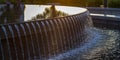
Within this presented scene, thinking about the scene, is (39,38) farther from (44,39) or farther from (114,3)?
(114,3)

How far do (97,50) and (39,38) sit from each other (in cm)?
277

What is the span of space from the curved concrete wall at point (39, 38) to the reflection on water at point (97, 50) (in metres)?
0.39

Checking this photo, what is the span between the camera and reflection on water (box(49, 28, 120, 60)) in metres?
11.9

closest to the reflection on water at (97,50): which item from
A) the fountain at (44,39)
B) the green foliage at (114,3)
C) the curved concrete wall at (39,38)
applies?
the fountain at (44,39)

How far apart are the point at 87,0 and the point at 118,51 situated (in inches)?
610

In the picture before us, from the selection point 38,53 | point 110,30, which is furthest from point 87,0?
point 38,53

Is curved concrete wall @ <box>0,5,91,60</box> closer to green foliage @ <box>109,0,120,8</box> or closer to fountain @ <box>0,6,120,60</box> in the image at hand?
fountain @ <box>0,6,120,60</box>

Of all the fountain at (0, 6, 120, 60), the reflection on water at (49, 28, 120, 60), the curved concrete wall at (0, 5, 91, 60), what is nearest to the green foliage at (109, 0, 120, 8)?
the reflection on water at (49, 28, 120, 60)

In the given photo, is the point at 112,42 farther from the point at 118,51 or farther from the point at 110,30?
the point at 110,30

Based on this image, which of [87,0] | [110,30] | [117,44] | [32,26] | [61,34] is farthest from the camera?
[87,0]

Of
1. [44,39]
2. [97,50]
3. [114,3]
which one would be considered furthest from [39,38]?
[114,3]

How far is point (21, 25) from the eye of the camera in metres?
10.7

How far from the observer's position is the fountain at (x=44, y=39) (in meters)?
10.4

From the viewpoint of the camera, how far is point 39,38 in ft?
37.2
